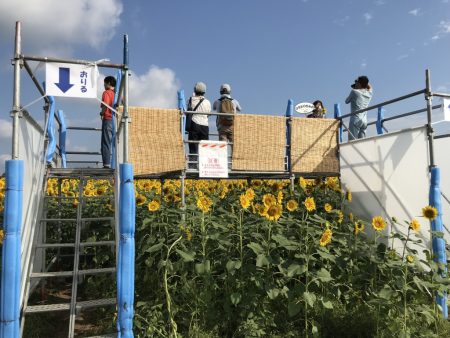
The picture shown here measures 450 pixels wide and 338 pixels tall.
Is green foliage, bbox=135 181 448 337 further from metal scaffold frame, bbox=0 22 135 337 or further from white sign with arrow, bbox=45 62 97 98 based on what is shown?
white sign with arrow, bbox=45 62 97 98

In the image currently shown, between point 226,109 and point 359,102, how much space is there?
2.63 metres

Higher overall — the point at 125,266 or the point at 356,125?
the point at 356,125

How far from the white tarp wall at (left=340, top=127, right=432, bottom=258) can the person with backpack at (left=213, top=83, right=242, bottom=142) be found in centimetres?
201

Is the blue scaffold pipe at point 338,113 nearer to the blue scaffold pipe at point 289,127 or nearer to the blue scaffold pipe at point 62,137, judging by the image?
the blue scaffold pipe at point 289,127

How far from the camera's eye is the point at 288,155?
21.5 feet

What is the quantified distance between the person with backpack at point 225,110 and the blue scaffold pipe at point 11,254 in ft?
11.5

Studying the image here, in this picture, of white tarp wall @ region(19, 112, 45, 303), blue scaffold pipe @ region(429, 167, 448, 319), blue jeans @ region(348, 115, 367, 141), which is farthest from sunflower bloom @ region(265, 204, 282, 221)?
blue jeans @ region(348, 115, 367, 141)

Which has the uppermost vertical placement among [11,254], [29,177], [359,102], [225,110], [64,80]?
[359,102]

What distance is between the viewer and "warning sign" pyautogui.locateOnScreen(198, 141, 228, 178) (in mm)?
5871

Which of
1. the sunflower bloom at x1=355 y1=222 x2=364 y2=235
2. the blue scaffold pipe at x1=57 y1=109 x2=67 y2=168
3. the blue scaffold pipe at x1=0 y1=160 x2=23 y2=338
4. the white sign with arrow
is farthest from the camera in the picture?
the blue scaffold pipe at x1=57 y1=109 x2=67 y2=168

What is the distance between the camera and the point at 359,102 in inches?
291

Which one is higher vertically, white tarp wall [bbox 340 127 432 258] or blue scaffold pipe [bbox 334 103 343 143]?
blue scaffold pipe [bbox 334 103 343 143]

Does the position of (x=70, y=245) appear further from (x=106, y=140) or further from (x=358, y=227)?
(x=358, y=227)

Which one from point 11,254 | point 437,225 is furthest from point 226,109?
point 11,254
